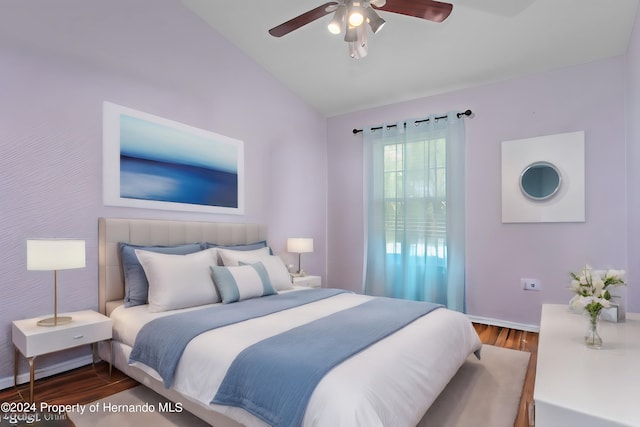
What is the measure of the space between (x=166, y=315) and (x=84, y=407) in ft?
2.15

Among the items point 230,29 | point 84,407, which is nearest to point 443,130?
point 230,29

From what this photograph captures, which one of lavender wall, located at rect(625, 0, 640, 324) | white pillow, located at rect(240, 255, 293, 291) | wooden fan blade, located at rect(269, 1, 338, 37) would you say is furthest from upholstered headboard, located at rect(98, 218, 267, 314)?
lavender wall, located at rect(625, 0, 640, 324)

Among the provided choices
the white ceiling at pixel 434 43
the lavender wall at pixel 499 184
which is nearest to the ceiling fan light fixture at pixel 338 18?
the white ceiling at pixel 434 43

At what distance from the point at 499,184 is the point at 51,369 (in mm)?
4269

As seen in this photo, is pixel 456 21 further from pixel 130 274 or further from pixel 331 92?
pixel 130 274

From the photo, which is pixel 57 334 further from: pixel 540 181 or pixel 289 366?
pixel 540 181

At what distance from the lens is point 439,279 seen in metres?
4.06

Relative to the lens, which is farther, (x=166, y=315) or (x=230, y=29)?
(x=230, y=29)

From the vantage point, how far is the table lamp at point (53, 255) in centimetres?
209

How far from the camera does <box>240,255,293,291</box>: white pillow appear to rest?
3158 mm

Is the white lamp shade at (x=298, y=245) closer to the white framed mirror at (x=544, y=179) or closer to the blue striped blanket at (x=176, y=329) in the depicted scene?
the blue striped blanket at (x=176, y=329)

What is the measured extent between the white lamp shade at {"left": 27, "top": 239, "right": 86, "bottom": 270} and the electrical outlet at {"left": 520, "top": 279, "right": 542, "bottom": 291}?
12.9 ft

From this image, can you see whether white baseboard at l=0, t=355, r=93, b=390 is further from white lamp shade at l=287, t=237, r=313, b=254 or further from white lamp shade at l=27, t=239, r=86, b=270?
white lamp shade at l=287, t=237, r=313, b=254

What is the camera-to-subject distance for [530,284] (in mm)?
3609
